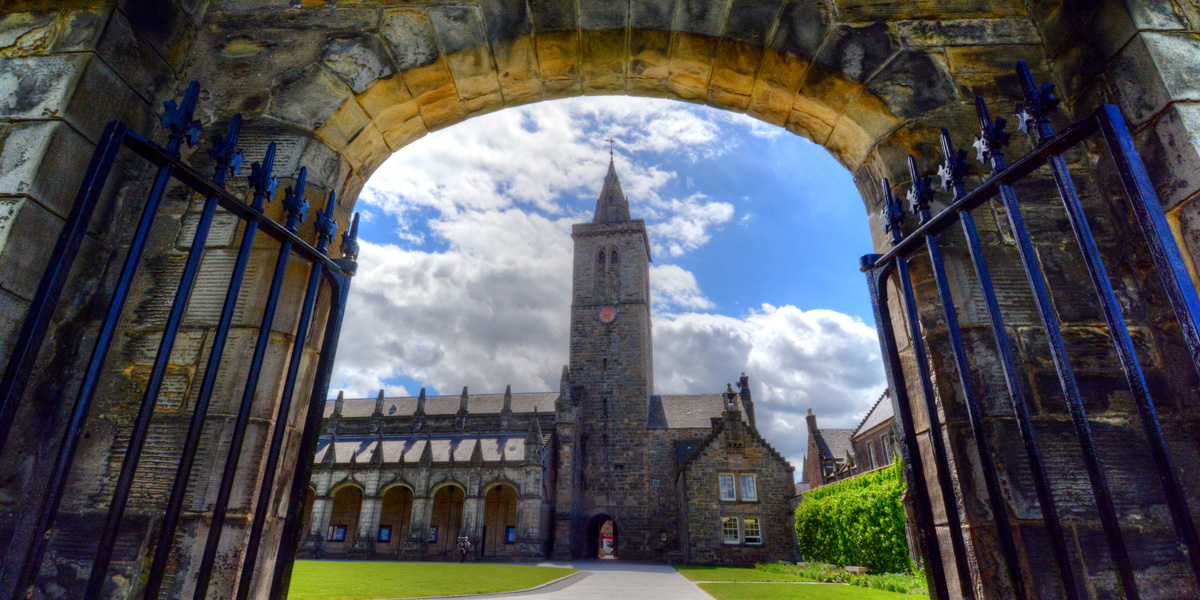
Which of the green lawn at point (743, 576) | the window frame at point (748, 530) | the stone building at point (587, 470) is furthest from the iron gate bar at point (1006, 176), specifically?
the window frame at point (748, 530)

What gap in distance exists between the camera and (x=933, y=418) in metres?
2.08

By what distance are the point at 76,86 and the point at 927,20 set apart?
3.69 metres

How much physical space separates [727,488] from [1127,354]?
30.1m

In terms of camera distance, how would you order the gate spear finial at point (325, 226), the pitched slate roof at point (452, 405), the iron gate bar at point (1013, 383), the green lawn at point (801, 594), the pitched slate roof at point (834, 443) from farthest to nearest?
the pitched slate roof at point (452, 405), the pitched slate roof at point (834, 443), the green lawn at point (801, 594), the gate spear finial at point (325, 226), the iron gate bar at point (1013, 383)

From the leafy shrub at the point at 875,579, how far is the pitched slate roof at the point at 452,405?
26.1 metres

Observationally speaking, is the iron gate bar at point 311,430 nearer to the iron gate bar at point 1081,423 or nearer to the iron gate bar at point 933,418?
the iron gate bar at point 933,418

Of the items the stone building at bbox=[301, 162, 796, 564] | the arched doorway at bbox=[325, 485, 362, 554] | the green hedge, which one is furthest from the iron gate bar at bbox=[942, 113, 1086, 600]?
the arched doorway at bbox=[325, 485, 362, 554]

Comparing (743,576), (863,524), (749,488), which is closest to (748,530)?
(749,488)

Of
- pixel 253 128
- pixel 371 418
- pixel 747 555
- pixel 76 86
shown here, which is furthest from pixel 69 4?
pixel 371 418

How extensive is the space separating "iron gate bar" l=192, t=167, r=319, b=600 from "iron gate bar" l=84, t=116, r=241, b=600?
0.76 feet

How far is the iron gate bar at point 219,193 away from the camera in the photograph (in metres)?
1.76

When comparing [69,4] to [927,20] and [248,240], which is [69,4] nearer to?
[248,240]

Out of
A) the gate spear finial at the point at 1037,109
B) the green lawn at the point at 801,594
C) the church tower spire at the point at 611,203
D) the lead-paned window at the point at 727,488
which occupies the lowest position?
the green lawn at the point at 801,594

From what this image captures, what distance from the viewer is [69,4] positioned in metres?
2.43
